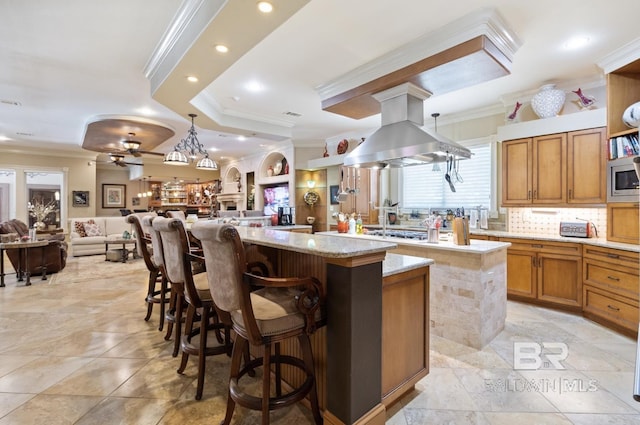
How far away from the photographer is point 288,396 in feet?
5.10

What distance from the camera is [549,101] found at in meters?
3.89

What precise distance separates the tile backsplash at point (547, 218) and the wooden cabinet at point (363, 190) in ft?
7.43

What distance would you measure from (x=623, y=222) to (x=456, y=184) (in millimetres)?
2298

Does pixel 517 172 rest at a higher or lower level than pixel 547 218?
higher

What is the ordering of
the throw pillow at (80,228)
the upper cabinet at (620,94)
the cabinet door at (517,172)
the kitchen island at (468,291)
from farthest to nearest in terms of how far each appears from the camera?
the throw pillow at (80,228), the cabinet door at (517,172), the upper cabinet at (620,94), the kitchen island at (468,291)

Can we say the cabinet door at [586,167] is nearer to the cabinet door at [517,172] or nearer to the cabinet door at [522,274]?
the cabinet door at [517,172]

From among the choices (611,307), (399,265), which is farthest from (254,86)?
(611,307)

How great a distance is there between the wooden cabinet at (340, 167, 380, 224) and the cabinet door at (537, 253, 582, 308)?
2801mm

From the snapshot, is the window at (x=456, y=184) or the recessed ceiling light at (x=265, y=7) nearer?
the recessed ceiling light at (x=265, y=7)

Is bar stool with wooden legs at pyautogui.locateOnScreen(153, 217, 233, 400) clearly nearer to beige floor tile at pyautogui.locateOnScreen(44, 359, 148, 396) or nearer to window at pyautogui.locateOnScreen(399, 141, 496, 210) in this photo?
beige floor tile at pyautogui.locateOnScreen(44, 359, 148, 396)

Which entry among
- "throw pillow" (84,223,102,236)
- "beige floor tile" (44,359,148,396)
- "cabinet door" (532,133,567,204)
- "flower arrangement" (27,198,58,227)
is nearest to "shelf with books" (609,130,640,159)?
"cabinet door" (532,133,567,204)

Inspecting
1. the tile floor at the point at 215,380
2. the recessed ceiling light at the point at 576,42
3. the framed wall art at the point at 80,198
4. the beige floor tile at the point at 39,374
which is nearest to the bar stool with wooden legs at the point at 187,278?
the tile floor at the point at 215,380

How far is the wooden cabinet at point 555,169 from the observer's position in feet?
11.8

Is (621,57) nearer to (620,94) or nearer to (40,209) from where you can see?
(620,94)
